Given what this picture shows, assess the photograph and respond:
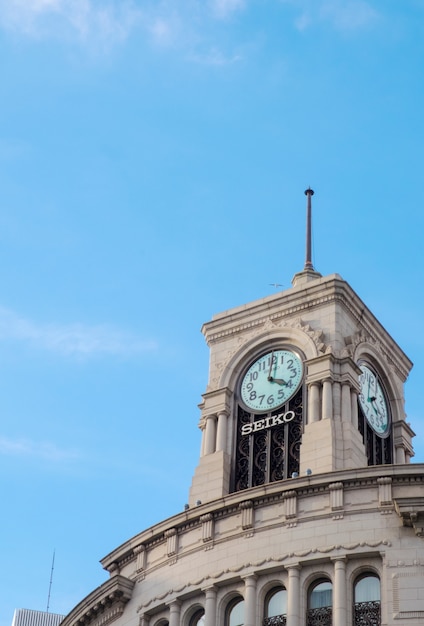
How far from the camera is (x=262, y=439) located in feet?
182

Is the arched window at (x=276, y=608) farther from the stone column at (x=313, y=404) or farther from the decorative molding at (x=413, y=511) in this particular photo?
the stone column at (x=313, y=404)

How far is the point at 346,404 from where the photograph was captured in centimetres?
5441

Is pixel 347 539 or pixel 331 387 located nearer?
pixel 347 539

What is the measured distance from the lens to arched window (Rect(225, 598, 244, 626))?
45688 millimetres

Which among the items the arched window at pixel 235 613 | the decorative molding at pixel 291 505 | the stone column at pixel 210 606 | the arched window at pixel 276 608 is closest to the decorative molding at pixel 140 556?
the stone column at pixel 210 606

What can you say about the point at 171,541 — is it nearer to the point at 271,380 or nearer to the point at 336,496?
the point at 336,496

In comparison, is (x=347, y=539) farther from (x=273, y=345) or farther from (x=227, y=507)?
(x=273, y=345)

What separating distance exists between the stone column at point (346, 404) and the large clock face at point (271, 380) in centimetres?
200

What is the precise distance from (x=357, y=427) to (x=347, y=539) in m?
10.7

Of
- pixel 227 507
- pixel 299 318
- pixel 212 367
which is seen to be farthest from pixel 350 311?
pixel 227 507

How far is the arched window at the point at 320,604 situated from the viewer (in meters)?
43.8

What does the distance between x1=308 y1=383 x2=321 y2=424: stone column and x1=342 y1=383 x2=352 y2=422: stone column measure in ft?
3.23

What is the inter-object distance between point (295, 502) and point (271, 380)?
10881 mm

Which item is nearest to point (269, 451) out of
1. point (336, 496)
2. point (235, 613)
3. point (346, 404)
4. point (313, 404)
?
point (313, 404)
